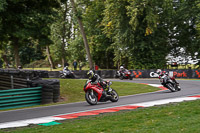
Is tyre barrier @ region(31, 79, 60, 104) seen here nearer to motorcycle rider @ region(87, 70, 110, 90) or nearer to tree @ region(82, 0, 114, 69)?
motorcycle rider @ region(87, 70, 110, 90)

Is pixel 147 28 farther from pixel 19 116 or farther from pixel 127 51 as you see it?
pixel 19 116

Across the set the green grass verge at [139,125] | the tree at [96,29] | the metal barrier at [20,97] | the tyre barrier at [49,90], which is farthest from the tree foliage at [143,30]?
the green grass verge at [139,125]

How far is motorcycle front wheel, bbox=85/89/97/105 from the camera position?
13.6 m

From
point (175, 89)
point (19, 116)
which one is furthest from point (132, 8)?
point (19, 116)

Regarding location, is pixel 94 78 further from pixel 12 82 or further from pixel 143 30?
pixel 143 30

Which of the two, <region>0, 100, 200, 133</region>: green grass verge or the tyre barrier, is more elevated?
the tyre barrier

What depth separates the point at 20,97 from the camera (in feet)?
49.1

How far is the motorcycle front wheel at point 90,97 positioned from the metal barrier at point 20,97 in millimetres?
3191

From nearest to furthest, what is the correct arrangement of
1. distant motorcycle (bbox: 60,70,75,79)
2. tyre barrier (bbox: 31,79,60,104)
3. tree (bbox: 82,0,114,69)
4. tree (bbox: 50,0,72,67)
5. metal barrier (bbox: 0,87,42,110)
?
1. metal barrier (bbox: 0,87,42,110)
2. tyre barrier (bbox: 31,79,60,104)
3. distant motorcycle (bbox: 60,70,75,79)
4. tree (bbox: 82,0,114,69)
5. tree (bbox: 50,0,72,67)

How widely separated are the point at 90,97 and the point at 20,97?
3505 mm

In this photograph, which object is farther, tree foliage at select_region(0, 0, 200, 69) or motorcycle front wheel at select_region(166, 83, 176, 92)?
tree foliage at select_region(0, 0, 200, 69)

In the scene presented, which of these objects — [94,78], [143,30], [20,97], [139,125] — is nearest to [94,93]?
[94,78]

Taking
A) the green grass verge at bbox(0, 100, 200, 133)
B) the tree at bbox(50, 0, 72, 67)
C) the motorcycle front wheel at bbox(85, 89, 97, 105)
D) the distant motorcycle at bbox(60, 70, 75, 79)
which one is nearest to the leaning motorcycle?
the motorcycle front wheel at bbox(85, 89, 97, 105)

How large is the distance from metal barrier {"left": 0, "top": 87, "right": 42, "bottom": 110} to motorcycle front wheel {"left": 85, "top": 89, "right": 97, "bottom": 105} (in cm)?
319
